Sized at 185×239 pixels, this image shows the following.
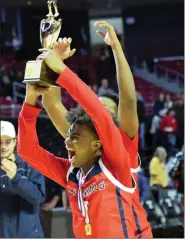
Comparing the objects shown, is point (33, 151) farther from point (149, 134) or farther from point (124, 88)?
point (149, 134)

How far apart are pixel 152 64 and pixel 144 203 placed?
6878mm

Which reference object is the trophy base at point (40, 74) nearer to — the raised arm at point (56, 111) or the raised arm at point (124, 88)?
the raised arm at point (124, 88)

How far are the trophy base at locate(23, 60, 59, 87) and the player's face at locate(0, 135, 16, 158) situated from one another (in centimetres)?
107

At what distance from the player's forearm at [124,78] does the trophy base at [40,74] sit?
18 centimetres

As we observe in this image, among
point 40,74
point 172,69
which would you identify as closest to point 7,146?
point 40,74

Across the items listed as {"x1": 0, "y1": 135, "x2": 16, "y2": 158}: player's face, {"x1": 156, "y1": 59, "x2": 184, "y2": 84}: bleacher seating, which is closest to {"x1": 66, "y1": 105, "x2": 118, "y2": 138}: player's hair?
{"x1": 0, "y1": 135, "x2": 16, "y2": 158}: player's face

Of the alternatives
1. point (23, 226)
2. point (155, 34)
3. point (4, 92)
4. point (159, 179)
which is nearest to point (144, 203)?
point (159, 179)

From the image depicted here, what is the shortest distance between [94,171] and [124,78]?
0.26 meters

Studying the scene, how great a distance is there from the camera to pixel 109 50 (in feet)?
30.3

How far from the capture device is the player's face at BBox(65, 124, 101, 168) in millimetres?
1562

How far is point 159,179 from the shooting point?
19.7ft

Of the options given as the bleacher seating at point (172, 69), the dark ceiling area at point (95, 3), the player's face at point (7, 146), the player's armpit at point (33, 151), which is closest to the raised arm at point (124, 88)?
the player's armpit at point (33, 151)

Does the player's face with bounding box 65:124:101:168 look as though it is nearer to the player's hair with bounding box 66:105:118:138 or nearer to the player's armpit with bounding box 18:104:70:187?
the player's hair with bounding box 66:105:118:138

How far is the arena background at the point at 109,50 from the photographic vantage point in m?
7.71
